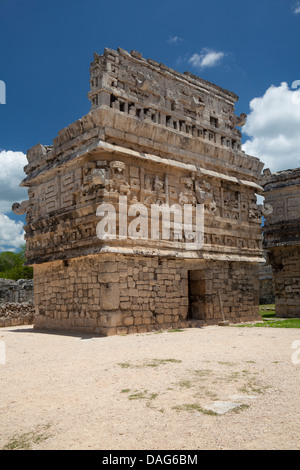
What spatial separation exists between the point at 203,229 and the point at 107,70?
5354mm

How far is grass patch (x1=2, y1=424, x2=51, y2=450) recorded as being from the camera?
3189mm

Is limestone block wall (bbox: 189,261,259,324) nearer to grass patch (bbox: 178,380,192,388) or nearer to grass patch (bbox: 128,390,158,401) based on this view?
grass patch (bbox: 178,380,192,388)

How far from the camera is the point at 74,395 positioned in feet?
14.6

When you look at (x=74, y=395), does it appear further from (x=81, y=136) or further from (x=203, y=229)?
(x=203, y=229)

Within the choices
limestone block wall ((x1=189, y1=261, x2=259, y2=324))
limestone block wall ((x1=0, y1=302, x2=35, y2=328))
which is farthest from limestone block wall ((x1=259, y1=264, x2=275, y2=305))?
limestone block wall ((x1=0, y1=302, x2=35, y2=328))

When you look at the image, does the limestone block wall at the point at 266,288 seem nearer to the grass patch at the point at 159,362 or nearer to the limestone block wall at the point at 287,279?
A: the limestone block wall at the point at 287,279

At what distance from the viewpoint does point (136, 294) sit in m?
10.1

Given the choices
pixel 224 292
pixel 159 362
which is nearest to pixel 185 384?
pixel 159 362

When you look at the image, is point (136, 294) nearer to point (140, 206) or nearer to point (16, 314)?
point (140, 206)

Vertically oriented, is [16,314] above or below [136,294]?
below

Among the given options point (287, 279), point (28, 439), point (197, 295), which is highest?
point (287, 279)

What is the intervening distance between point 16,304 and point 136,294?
25.6ft

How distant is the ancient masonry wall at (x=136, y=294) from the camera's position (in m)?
9.73
